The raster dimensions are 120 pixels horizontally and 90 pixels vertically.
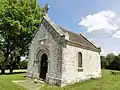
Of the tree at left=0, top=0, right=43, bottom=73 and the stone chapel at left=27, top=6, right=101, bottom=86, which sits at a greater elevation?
the tree at left=0, top=0, right=43, bottom=73

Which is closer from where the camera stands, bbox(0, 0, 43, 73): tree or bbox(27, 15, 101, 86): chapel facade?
bbox(27, 15, 101, 86): chapel facade

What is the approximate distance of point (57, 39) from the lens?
16.6 metres

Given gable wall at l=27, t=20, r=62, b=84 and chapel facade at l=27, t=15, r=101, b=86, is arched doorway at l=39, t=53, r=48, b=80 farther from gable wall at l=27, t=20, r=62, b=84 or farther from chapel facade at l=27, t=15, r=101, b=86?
gable wall at l=27, t=20, r=62, b=84

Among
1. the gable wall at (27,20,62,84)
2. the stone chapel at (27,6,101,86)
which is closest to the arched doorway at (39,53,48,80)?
the stone chapel at (27,6,101,86)

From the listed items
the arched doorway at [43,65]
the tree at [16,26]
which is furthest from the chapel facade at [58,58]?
the tree at [16,26]

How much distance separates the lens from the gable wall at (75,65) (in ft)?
51.2

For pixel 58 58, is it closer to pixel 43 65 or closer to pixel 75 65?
pixel 75 65

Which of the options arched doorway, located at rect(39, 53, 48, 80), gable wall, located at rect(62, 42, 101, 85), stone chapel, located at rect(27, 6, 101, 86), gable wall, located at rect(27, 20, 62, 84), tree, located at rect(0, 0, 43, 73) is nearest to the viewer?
gable wall, located at rect(62, 42, 101, 85)

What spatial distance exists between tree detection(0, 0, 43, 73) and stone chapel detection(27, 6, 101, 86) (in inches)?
345

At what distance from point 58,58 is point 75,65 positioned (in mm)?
2409

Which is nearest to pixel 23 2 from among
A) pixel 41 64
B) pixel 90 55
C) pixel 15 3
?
pixel 15 3

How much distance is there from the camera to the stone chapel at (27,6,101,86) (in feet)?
51.6

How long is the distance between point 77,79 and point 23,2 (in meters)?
19.7

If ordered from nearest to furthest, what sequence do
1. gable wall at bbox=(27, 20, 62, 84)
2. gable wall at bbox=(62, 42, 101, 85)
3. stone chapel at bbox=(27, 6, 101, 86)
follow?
1. gable wall at bbox=(62, 42, 101, 85)
2. stone chapel at bbox=(27, 6, 101, 86)
3. gable wall at bbox=(27, 20, 62, 84)
